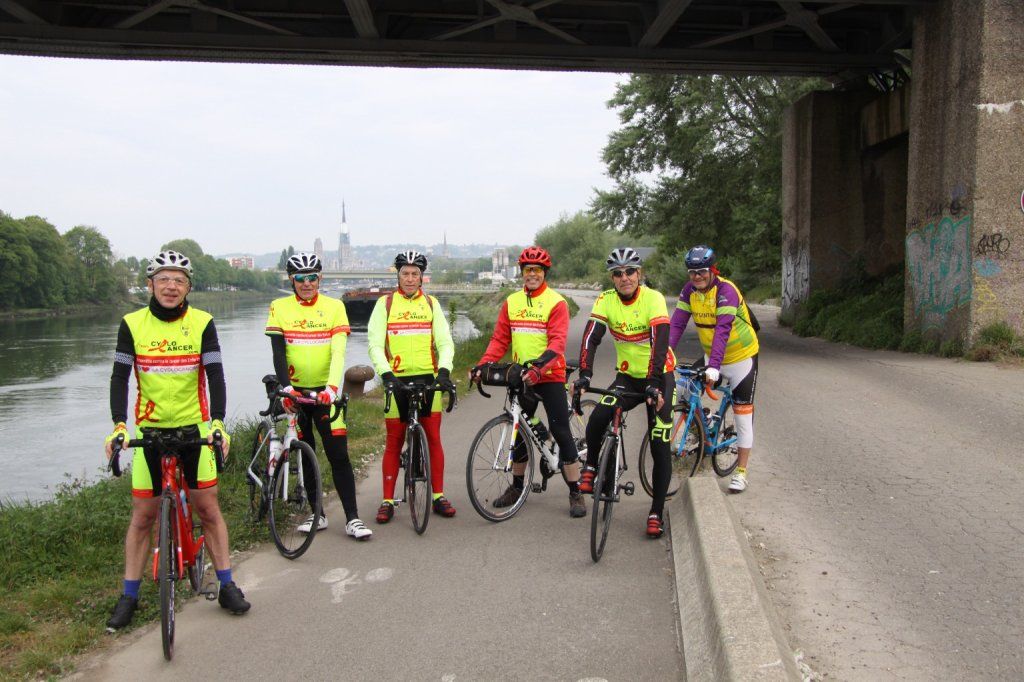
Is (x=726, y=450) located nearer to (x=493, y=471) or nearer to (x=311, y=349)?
(x=493, y=471)

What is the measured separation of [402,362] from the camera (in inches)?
240

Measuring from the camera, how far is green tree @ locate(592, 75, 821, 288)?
28312 millimetres

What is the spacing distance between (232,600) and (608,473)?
7.72 ft

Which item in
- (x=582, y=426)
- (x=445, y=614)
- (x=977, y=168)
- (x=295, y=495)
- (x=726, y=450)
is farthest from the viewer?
(x=977, y=168)

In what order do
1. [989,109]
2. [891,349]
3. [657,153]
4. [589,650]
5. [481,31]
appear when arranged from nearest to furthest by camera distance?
[589,650], [989,109], [891,349], [481,31], [657,153]

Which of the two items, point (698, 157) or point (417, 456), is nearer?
point (417, 456)

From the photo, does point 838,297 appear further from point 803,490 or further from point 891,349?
point 803,490

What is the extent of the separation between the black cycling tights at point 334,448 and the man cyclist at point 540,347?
3.47 feet

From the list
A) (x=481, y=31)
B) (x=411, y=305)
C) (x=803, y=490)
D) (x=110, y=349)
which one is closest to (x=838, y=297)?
(x=481, y=31)

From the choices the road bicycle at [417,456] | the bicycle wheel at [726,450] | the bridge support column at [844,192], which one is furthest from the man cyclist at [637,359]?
the bridge support column at [844,192]

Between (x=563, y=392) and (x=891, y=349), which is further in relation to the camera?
(x=891, y=349)

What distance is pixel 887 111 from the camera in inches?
707

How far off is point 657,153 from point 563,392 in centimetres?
2446

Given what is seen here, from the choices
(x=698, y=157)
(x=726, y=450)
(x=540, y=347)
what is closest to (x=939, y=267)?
(x=726, y=450)
